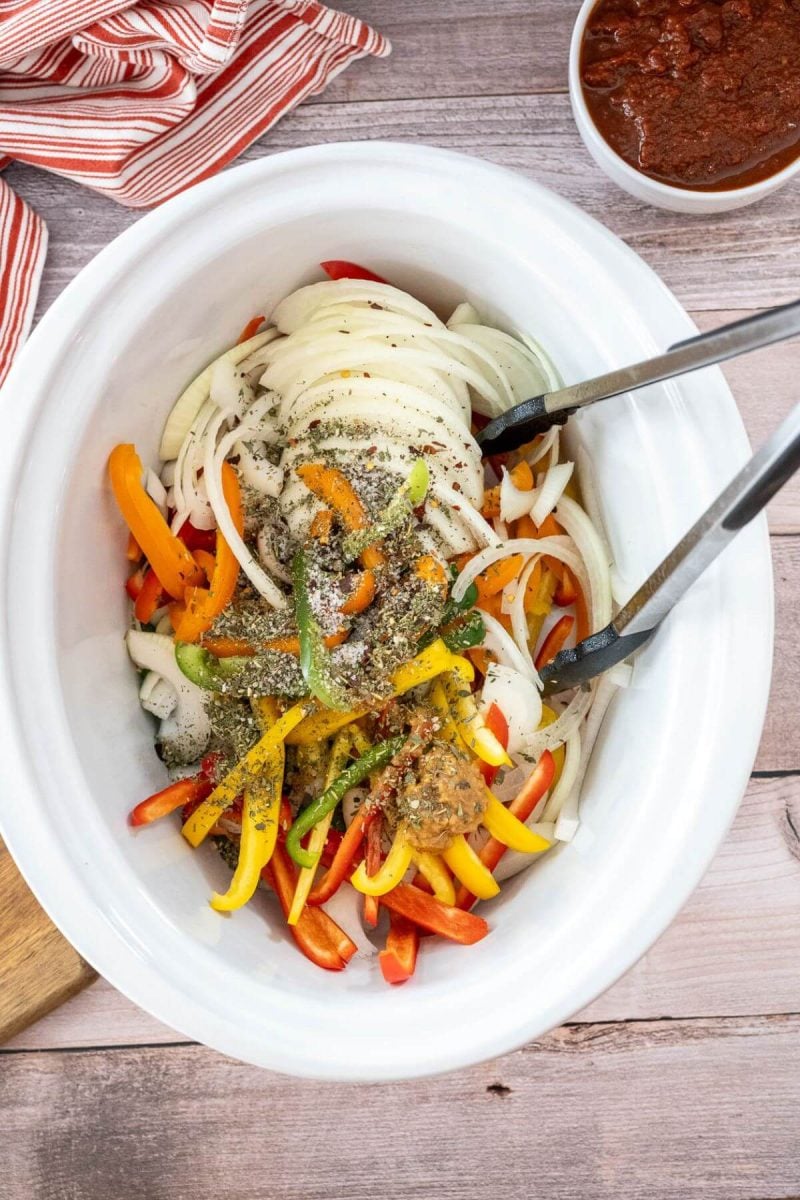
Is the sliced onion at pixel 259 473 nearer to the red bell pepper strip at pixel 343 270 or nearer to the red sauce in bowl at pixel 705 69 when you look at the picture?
the red bell pepper strip at pixel 343 270

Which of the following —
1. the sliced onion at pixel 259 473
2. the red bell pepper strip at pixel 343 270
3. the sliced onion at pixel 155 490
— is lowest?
the sliced onion at pixel 259 473

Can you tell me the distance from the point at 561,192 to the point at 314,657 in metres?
0.76

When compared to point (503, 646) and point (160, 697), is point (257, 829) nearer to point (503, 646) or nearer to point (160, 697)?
point (160, 697)

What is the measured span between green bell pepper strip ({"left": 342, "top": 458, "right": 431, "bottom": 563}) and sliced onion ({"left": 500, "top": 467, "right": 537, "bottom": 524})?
10 centimetres

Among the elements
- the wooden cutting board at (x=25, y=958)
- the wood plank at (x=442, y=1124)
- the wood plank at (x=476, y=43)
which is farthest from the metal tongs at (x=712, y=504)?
the wooden cutting board at (x=25, y=958)

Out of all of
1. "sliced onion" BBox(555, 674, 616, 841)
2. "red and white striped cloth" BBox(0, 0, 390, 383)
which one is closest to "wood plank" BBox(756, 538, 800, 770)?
"sliced onion" BBox(555, 674, 616, 841)

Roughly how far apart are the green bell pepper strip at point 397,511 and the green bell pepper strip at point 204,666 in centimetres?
18

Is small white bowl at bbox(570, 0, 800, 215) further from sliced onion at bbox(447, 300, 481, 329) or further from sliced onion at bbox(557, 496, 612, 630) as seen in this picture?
sliced onion at bbox(557, 496, 612, 630)

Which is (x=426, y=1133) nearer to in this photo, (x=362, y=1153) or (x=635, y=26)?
(x=362, y=1153)

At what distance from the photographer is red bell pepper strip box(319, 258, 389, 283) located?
3.70 feet

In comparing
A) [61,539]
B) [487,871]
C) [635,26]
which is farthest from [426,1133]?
[635,26]

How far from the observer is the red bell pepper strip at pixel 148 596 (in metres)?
1.13

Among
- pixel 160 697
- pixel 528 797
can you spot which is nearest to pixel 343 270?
pixel 160 697

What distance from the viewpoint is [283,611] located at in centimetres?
110
